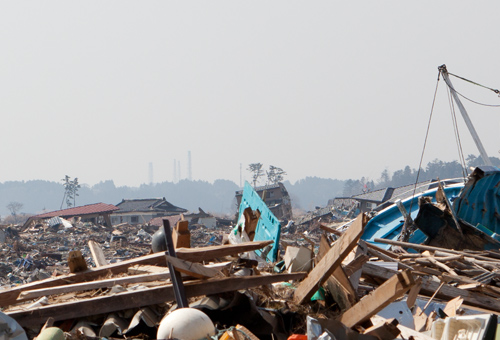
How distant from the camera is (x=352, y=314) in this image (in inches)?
185

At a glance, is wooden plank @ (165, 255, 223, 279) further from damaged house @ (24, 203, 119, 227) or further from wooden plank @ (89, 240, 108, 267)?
damaged house @ (24, 203, 119, 227)

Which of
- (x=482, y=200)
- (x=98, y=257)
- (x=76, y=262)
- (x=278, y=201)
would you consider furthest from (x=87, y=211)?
(x=76, y=262)

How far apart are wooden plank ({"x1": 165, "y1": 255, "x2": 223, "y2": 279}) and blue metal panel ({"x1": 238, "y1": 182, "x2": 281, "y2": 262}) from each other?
2401 mm

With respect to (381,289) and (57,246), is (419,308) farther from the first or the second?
(57,246)

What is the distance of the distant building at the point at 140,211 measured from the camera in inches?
2413

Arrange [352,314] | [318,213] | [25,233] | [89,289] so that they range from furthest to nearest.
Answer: [318,213] → [25,233] → [89,289] → [352,314]

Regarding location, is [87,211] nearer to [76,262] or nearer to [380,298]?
[76,262]

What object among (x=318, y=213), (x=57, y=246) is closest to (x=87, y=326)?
(x=57, y=246)

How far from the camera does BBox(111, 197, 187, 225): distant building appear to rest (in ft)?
201

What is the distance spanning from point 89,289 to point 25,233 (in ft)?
132

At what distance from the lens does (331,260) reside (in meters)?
5.09

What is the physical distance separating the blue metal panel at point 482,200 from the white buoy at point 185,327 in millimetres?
6984

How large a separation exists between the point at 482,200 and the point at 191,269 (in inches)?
277

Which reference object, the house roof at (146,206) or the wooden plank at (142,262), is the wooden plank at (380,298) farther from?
the house roof at (146,206)
